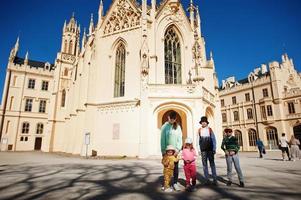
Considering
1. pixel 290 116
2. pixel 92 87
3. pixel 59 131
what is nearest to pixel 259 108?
pixel 290 116

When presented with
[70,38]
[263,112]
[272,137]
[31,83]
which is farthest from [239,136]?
[31,83]

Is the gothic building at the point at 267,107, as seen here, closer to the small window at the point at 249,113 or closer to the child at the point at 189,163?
the small window at the point at 249,113

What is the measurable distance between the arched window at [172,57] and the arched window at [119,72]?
4.28 m

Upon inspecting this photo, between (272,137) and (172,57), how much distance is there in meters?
26.8

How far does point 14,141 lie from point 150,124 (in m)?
31.2

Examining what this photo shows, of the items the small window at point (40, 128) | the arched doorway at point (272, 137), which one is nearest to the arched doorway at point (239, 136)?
the arched doorway at point (272, 137)

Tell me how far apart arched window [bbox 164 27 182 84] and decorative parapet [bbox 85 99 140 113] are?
3.86m

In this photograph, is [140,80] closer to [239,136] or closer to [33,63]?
[239,136]

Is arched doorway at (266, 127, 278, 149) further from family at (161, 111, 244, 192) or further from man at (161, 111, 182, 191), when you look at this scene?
man at (161, 111, 182, 191)

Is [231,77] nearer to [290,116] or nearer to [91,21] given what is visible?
[290,116]

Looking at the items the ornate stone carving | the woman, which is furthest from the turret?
the woman

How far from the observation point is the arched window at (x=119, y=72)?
63.1 ft

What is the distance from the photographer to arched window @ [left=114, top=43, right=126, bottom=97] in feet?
63.1

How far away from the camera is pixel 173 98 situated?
1564 cm
